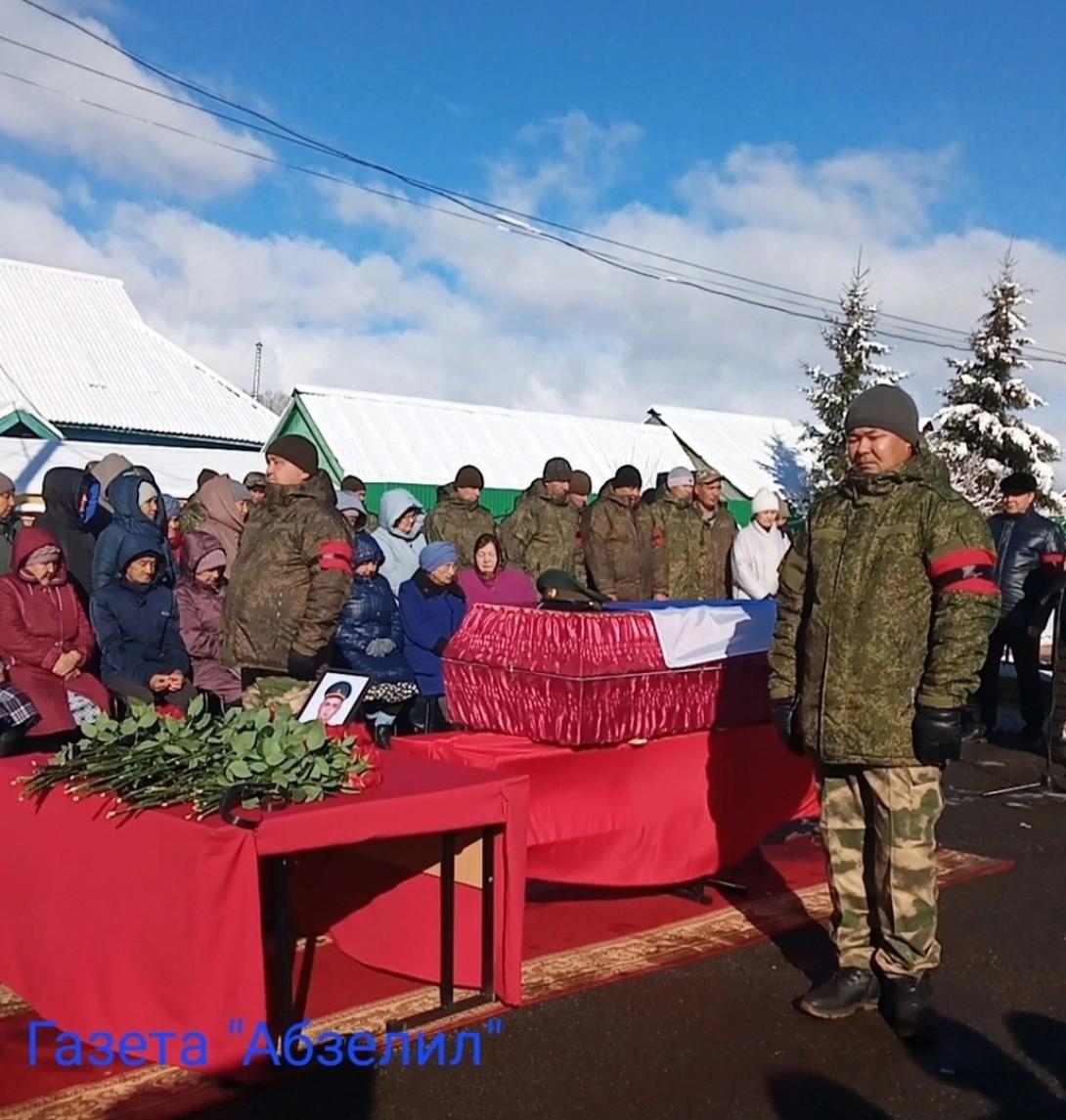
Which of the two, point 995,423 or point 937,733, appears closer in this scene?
point 937,733

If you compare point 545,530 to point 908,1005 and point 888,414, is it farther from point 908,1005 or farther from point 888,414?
point 908,1005

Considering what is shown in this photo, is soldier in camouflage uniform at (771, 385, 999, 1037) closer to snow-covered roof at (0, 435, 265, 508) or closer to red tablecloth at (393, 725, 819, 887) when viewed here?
red tablecloth at (393, 725, 819, 887)

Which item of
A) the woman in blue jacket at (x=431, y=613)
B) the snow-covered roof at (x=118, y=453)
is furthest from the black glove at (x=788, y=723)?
the snow-covered roof at (x=118, y=453)

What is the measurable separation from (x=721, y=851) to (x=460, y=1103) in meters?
2.20

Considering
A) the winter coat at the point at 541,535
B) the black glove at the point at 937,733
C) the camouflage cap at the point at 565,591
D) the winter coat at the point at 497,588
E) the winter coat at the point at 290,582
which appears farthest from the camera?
the winter coat at the point at 541,535

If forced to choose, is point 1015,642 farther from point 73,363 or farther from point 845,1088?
point 73,363

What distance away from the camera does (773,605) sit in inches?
232

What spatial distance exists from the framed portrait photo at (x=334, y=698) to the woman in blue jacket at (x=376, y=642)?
104 inches

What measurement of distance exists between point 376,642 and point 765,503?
3.91 metres

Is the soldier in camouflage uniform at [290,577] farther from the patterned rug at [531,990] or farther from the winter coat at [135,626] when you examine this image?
the winter coat at [135,626]

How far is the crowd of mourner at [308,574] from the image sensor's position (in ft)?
17.5

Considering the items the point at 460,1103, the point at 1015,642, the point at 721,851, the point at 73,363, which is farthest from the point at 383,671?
the point at 73,363

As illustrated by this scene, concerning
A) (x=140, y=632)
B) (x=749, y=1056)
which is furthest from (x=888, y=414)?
(x=140, y=632)

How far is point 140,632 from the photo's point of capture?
7.06 meters
